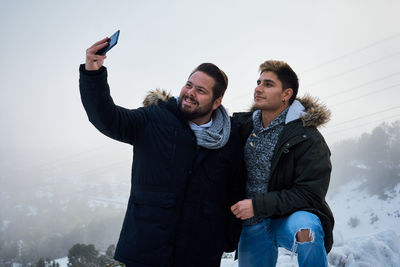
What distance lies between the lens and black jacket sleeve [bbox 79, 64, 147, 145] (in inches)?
97.4

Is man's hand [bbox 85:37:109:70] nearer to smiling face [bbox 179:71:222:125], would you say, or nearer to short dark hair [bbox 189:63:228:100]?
smiling face [bbox 179:71:222:125]

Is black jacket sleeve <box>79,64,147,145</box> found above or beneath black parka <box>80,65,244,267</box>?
above

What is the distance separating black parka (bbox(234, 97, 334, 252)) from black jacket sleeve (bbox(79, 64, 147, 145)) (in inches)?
63.3

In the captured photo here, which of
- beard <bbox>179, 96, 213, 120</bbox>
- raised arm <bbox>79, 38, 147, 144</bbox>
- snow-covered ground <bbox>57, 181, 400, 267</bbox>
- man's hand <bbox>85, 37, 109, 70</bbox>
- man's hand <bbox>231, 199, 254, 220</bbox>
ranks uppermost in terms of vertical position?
man's hand <bbox>85, 37, 109, 70</bbox>

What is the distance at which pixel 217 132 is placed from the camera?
3.33 meters

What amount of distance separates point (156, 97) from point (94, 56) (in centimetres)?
114

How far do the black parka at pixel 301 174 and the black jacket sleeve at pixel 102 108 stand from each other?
5.28 ft

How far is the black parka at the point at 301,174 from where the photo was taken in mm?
2855

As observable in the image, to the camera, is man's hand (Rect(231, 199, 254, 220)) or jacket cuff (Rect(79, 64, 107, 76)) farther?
man's hand (Rect(231, 199, 254, 220))

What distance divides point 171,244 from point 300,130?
6.23 ft

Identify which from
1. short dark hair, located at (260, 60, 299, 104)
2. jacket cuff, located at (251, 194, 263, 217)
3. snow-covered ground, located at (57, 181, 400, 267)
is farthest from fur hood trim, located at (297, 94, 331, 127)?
snow-covered ground, located at (57, 181, 400, 267)

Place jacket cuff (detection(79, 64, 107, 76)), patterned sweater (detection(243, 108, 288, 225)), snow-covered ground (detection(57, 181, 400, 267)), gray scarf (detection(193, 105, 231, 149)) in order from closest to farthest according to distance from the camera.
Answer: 1. jacket cuff (detection(79, 64, 107, 76))
2. gray scarf (detection(193, 105, 231, 149))
3. patterned sweater (detection(243, 108, 288, 225))
4. snow-covered ground (detection(57, 181, 400, 267))

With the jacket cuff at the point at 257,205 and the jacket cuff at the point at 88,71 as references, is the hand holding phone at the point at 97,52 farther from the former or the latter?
the jacket cuff at the point at 257,205

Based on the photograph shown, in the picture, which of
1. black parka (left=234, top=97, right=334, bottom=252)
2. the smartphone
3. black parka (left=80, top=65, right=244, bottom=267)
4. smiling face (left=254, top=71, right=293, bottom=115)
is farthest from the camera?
smiling face (left=254, top=71, right=293, bottom=115)
